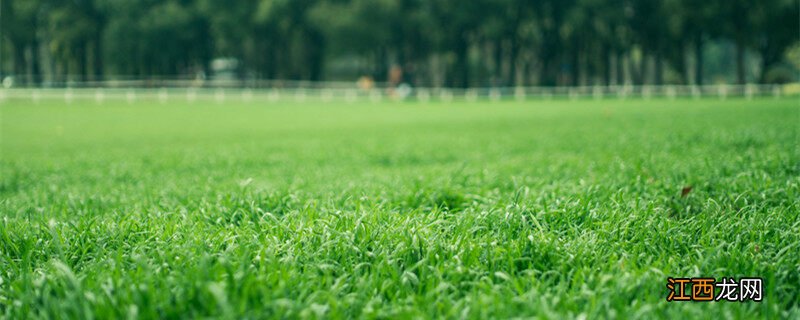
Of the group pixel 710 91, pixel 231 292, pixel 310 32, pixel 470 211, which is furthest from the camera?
pixel 310 32

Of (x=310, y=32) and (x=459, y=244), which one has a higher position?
(x=310, y=32)

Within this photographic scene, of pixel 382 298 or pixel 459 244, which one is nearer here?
pixel 382 298

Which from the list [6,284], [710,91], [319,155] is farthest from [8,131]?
[710,91]

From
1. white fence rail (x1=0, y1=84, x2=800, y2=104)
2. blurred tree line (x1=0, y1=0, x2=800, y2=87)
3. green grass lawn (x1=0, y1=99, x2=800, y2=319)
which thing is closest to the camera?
green grass lawn (x1=0, y1=99, x2=800, y2=319)

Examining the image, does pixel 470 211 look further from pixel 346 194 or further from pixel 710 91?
pixel 710 91

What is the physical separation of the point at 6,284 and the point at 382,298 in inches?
Result: 56.4

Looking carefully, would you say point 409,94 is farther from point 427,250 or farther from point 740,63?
point 427,250

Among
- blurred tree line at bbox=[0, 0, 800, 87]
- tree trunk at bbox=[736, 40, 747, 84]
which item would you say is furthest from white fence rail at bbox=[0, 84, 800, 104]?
blurred tree line at bbox=[0, 0, 800, 87]

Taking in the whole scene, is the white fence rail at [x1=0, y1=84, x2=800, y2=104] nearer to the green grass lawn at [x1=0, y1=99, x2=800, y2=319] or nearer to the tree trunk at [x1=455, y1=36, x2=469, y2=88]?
the tree trunk at [x1=455, y1=36, x2=469, y2=88]

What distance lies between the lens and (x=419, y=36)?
67188 mm

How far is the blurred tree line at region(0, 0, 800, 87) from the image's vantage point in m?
55.7

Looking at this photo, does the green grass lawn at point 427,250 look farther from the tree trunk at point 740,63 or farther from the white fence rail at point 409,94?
the tree trunk at point 740,63

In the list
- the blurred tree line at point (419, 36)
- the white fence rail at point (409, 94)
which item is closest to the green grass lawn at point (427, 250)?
the white fence rail at point (409, 94)

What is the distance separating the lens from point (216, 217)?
12.5 ft
